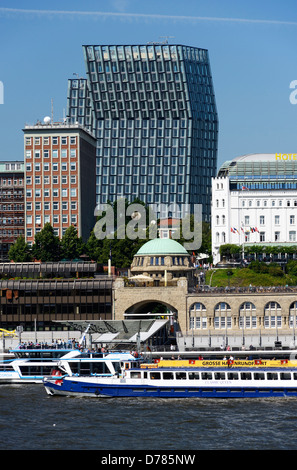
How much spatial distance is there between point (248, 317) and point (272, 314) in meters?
3.90

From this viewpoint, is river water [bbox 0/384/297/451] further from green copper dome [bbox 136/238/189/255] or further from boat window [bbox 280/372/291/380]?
green copper dome [bbox 136/238/189/255]

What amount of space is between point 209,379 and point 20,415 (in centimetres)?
2286

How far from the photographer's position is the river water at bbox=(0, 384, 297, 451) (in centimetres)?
8356

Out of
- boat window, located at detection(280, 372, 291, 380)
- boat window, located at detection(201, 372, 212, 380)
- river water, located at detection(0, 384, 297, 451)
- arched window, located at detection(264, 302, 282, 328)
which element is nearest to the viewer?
river water, located at detection(0, 384, 297, 451)

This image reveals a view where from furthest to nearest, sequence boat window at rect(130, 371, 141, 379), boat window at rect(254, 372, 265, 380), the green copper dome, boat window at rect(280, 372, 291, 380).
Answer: the green copper dome < boat window at rect(130, 371, 141, 379) < boat window at rect(254, 372, 265, 380) < boat window at rect(280, 372, 291, 380)

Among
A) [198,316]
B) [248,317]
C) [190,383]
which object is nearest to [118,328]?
[198,316]

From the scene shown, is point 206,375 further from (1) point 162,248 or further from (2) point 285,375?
(1) point 162,248

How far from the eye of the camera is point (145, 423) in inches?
3659

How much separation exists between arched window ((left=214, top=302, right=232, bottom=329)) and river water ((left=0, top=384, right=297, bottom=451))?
51506mm

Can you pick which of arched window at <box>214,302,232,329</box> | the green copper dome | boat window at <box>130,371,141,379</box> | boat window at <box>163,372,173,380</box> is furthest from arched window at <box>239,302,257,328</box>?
boat window at <box>130,371,141,379</box>

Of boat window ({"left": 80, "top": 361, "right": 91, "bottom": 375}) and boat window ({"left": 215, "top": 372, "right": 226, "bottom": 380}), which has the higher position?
boat window ({"left": 80, "top": 361, "right": 91, "bottom": 375})

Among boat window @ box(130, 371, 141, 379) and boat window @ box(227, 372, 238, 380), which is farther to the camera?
boat window @ box(130, 371, 141, 379)

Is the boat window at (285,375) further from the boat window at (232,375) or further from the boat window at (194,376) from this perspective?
the boat window at (194,376)

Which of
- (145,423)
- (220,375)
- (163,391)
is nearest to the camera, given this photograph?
(145,423)
